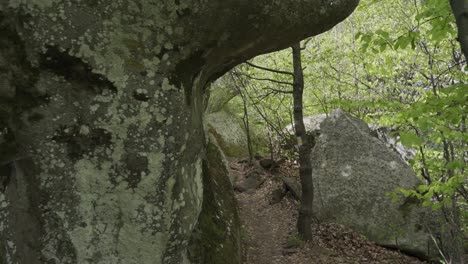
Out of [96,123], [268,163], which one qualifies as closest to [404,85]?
[268,163]

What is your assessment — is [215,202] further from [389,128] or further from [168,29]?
[389,128]

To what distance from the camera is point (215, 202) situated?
6105mm

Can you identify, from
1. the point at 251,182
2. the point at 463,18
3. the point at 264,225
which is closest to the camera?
the point at 463,18

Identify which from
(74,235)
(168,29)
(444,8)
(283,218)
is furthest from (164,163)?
(283,218)

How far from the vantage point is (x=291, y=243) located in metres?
8.78

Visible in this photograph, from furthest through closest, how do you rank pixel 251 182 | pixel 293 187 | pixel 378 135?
pixel 378 135
pixel 251 182
pixel 293 187

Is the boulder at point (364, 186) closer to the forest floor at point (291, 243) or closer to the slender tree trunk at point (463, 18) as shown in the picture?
the forest floor at point (291, 243)

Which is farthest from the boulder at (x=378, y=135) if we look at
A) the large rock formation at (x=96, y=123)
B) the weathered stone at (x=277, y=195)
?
the large rock formation at (x=96, y=123)

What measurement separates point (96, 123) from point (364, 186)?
358 inches

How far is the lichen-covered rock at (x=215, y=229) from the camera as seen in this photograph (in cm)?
497

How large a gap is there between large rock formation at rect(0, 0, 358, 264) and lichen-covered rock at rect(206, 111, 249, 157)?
14.4 metres

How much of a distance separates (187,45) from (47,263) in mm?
2352

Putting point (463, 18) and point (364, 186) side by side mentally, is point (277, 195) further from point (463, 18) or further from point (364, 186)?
point (463, 18)

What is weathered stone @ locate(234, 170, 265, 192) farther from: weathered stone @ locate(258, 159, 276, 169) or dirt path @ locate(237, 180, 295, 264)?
weathered stone @ locate(258, 159, 276, 169)
